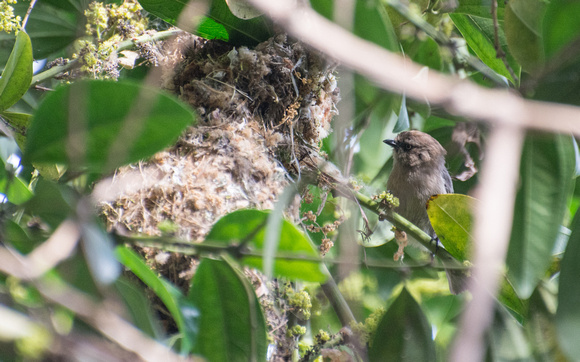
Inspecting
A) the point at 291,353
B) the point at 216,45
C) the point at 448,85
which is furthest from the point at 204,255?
the point at 216,45

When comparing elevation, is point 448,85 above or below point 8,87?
above

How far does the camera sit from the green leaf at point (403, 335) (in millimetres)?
1827

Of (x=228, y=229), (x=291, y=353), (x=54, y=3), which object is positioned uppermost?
(x=54, y=3)

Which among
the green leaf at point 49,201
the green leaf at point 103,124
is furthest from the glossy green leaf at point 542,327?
the green leaf at point 49,201

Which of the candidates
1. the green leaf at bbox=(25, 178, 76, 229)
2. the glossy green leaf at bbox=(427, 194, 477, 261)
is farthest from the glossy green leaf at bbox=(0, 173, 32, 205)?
the glossy green leaf at bbox=(427, 194, 477, 261)

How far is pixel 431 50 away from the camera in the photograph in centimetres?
349

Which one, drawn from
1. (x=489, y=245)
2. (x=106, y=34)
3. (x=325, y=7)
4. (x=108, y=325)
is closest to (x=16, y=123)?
(x=106, y=34)

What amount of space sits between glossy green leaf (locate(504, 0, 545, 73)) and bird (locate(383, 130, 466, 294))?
2205 millimetres

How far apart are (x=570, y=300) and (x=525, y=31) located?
93cm

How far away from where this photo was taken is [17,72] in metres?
1.96

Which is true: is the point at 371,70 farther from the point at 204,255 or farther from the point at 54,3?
the point at 54,3

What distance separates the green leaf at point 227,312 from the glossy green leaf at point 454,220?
2.88 ft

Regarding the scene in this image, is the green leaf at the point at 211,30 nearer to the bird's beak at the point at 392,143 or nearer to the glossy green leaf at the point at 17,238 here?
the glossy green leaf at the point at 17,238

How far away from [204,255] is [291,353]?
0.94m
